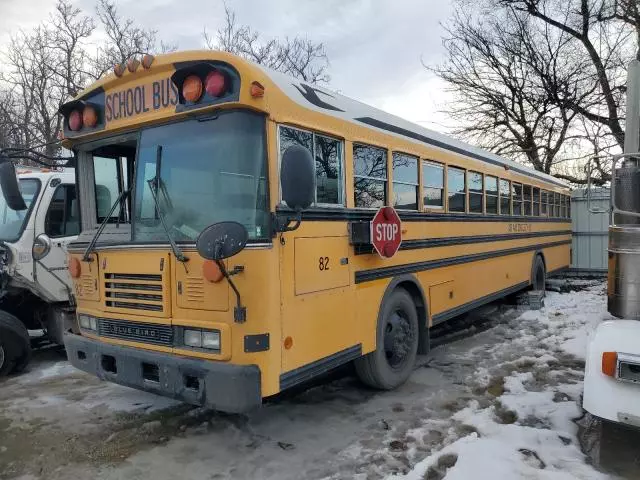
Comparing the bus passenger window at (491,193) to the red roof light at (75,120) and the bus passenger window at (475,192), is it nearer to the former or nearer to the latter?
the bus passenger window at (475,192)

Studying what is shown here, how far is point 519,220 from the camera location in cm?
833

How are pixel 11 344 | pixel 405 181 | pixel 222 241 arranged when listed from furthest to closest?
pixel 11 344 < pixel 405 181 < pixel 222 241

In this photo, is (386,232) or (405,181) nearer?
(386,232)

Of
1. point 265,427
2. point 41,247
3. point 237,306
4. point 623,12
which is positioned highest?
point 623,12

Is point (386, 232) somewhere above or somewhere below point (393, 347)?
above

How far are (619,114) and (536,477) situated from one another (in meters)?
16.1

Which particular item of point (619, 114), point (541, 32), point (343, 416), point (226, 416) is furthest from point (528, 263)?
point (541, 32)

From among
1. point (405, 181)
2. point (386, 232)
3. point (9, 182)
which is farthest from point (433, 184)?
point (9, 182)

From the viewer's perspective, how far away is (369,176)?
436 cm

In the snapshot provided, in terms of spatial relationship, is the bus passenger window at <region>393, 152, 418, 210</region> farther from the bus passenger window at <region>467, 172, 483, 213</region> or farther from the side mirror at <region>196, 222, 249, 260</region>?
the side mirror at <region>196, 222, 249, 260</region>

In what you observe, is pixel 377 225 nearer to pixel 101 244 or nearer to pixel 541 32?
pixel 101 244

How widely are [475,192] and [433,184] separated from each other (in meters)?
1.35

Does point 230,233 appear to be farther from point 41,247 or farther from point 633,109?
point 41,247

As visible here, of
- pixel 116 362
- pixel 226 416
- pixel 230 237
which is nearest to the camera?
pixel 230 237
